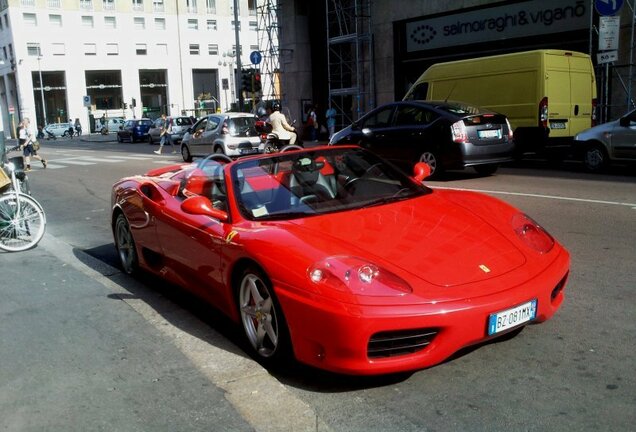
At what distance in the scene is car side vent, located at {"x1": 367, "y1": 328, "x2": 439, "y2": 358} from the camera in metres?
3.13

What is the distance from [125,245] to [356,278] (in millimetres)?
3528

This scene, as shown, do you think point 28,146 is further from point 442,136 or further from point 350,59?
point 442,136

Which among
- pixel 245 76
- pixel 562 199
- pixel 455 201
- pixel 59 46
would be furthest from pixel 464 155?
pixel 59 46

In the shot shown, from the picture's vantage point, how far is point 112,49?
7319 centimetres

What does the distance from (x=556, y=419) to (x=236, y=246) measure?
2.00m

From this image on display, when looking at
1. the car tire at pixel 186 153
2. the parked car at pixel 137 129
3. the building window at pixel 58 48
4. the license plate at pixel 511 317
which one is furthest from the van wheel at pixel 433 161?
the building window at pixel 58 48

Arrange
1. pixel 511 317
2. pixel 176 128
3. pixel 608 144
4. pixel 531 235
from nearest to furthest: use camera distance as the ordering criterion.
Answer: pixel 511 317, pixel 531 235, pixel 608 144, pixel 176 128

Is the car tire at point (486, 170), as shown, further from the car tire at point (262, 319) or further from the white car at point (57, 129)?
the white car at point (57, 129)

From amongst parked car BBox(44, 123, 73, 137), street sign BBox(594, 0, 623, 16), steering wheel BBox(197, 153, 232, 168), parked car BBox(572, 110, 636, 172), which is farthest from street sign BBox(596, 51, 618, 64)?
parked car BBox(44, 123, 73, 137)

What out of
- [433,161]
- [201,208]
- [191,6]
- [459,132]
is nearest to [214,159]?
[201,208]

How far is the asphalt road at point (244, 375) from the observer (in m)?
3.04

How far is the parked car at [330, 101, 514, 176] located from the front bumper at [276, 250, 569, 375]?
8.50m

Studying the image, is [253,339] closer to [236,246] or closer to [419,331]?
[236,246]

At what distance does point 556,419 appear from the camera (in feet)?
9.60
